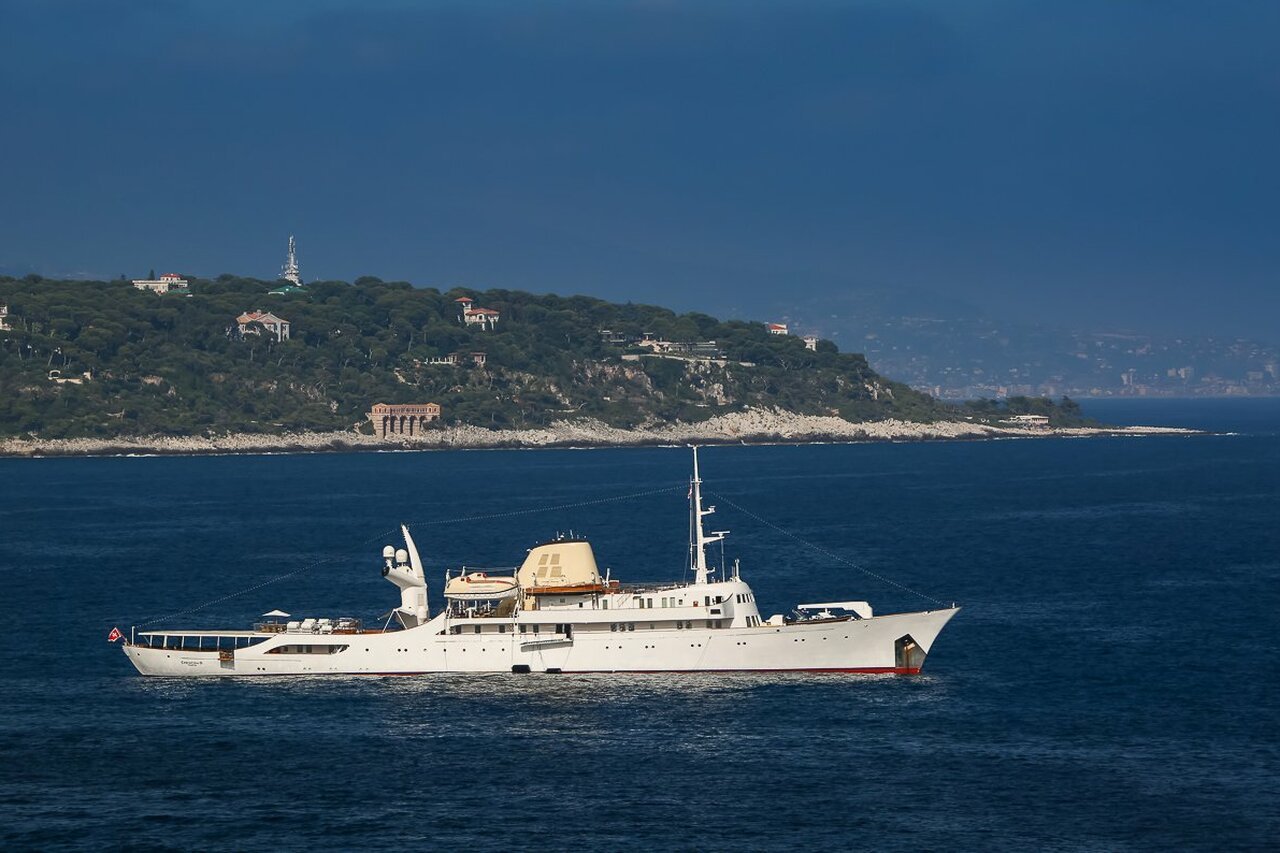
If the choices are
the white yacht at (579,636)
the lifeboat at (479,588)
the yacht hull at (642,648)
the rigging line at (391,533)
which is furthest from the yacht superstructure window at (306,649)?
the rigging line at (391,533)

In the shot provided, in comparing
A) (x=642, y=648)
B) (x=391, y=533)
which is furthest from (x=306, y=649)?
(x=391, y=533)

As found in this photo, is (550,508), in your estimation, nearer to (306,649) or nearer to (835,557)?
(835,557)

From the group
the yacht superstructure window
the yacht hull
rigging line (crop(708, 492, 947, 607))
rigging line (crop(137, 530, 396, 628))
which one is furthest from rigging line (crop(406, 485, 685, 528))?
the yacht hull

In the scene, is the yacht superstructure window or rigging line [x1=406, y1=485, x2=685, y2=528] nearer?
the yacht superstructure window

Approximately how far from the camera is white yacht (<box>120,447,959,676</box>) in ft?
217

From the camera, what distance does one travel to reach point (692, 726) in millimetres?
58312

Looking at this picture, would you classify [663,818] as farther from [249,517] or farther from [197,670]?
[249,517]

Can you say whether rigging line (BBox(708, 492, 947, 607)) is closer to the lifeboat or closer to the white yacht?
the white yacht

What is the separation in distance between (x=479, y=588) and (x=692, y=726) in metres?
12.3

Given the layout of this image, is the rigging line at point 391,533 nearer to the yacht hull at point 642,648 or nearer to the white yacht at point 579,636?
the white yacht at point 579,636

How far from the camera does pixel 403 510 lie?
464ft

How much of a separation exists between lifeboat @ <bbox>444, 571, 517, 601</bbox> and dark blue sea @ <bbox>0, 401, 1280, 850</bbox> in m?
3.10

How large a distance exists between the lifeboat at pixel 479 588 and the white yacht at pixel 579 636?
0.04 m

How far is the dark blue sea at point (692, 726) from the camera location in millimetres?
47750
